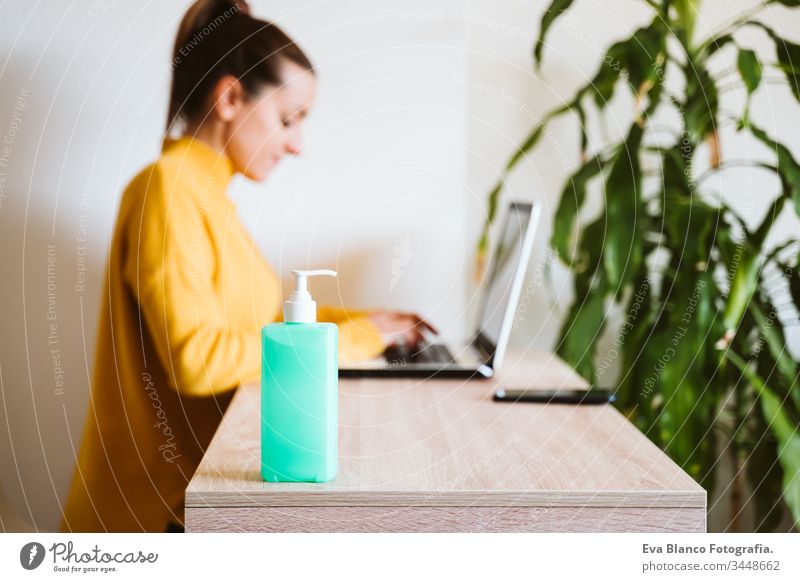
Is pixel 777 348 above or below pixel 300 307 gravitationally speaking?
below

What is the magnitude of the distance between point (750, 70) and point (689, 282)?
0.87 ft

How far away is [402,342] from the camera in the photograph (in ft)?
3.37

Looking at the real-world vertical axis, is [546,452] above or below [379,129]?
below

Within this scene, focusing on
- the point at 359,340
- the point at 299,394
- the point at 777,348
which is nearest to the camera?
the point at 299,394

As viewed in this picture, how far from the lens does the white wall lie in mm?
1053

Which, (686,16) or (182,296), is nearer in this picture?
(182,296)

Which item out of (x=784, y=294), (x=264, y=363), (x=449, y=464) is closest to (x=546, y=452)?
(x=449, y=464)

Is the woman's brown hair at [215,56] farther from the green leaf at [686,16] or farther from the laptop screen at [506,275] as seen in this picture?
the green leaf at [686,16]

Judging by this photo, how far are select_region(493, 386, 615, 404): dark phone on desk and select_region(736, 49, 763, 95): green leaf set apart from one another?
0.43 meters

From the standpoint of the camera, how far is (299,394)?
529 millimetres
